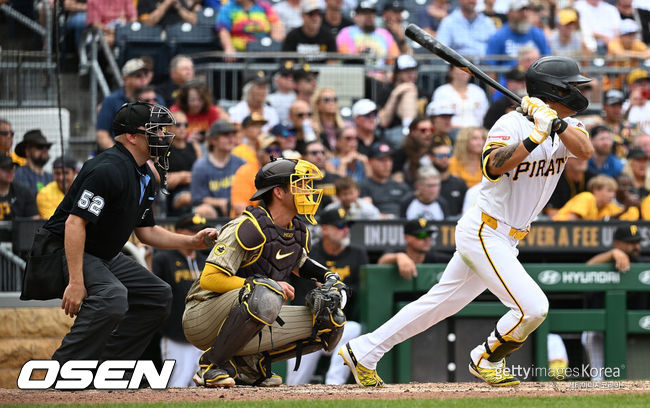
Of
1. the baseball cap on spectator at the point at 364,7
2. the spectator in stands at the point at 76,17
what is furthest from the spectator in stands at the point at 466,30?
the spectator in stands at the point at 76,17

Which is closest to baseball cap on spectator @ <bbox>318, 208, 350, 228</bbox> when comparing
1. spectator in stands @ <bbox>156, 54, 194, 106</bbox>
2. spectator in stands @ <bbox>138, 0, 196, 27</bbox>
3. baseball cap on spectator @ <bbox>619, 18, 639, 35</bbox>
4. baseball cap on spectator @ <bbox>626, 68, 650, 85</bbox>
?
spectator in stands @ <bbox>156, 54, 194, 106</bbox>

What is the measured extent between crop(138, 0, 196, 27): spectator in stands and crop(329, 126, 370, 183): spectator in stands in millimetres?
2566

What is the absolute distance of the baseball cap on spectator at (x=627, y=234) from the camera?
807 cm

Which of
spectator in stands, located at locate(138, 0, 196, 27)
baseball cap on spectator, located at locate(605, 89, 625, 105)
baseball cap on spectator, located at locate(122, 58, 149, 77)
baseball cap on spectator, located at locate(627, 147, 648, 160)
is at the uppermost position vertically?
spectator in stands, located at locate(138, 0, 196, 27)

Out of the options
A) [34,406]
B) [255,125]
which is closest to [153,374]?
[34,406]

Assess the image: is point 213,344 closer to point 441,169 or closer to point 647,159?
point 441,169

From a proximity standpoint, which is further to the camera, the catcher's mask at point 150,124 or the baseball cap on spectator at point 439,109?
the baseball cap on spectator at point 439,109

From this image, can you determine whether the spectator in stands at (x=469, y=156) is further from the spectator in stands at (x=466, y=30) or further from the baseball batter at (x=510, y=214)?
the baseball batter at (x=510, y=214)

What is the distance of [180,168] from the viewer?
9.37m

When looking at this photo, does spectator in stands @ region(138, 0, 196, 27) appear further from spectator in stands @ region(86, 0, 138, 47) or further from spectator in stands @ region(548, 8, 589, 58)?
spectator in stands @ region(548, 8, 589, 58)

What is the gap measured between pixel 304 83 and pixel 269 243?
471 centimetres

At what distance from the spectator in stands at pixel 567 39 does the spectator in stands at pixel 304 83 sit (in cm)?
314

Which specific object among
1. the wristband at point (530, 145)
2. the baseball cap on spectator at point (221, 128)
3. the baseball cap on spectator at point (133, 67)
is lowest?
the baseball cap on spectator at point (221, 128)

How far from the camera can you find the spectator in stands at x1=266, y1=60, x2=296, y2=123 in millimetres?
10469
